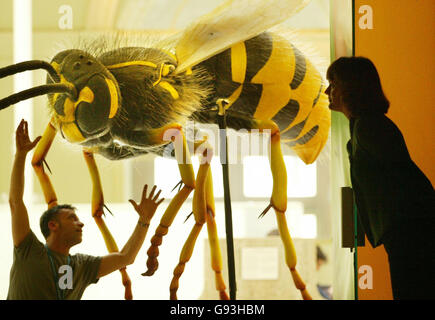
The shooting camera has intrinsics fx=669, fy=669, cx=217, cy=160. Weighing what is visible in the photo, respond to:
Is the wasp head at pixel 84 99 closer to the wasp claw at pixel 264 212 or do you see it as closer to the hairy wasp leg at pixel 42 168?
the hairy wasp leg at pixel 42 168

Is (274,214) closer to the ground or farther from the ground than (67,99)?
closer to the ground

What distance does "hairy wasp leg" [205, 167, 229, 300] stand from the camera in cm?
178

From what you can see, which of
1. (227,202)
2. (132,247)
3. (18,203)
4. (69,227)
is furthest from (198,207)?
(18,203)

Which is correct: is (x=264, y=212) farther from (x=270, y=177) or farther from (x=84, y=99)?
(x=84, y=99)

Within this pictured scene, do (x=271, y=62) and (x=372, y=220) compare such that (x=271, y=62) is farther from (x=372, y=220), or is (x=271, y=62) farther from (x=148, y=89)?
(x=372, y=220)

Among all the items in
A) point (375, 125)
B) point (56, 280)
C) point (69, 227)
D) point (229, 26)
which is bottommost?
point (56, 280)

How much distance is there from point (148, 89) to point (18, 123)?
0.35 meters

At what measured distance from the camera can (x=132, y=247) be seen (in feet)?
5.74

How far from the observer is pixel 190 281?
1.78m

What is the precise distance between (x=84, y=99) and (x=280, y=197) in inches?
22.5

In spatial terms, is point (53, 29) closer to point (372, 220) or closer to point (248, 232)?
point (248, 232)

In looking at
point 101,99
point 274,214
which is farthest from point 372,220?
point 101,99

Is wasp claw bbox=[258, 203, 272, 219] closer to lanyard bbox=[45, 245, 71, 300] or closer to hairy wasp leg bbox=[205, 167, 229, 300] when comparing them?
hairy wasp leg bbox=[205, 167, 229, 300]
